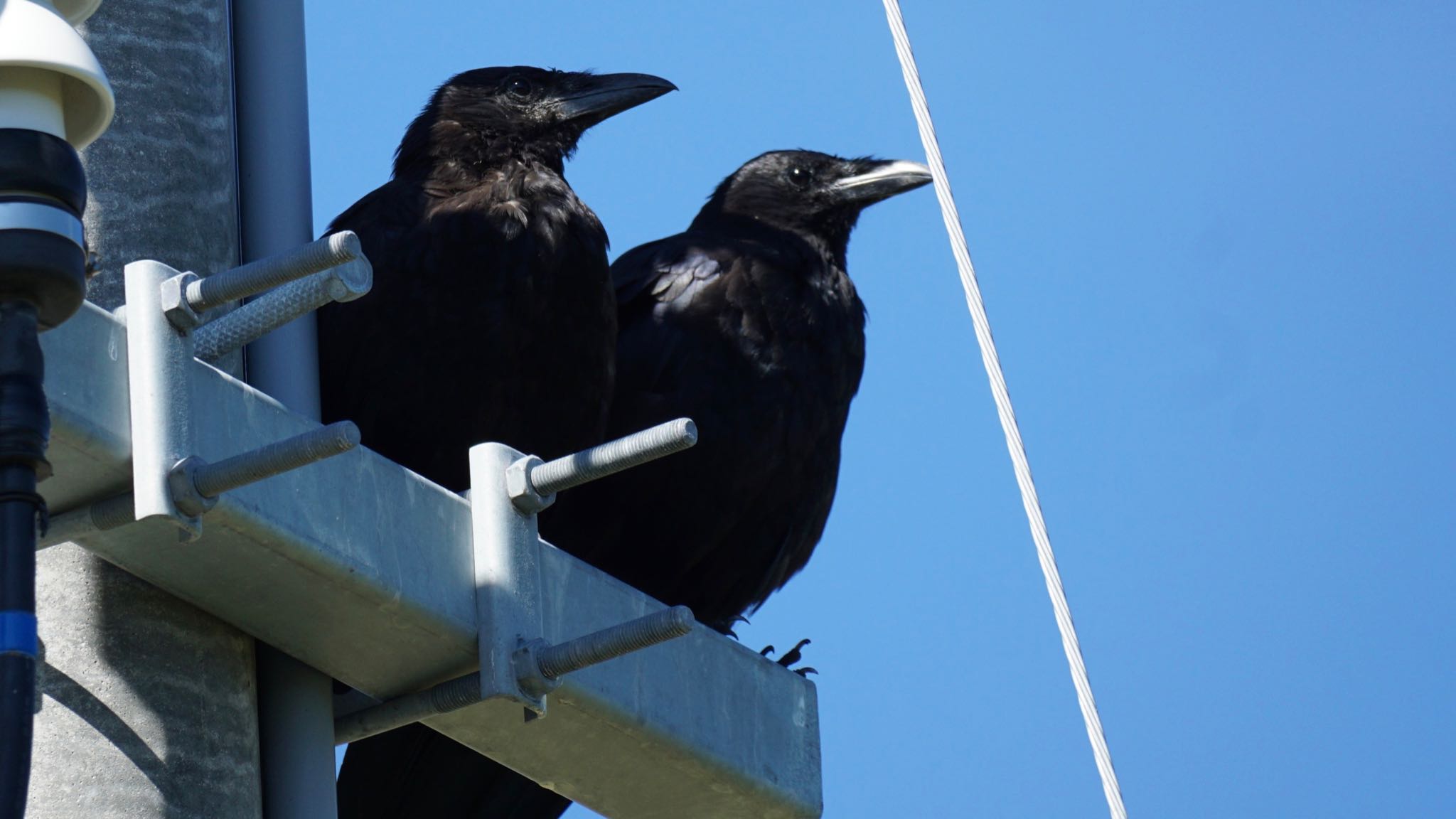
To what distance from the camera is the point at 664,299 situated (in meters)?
6.12

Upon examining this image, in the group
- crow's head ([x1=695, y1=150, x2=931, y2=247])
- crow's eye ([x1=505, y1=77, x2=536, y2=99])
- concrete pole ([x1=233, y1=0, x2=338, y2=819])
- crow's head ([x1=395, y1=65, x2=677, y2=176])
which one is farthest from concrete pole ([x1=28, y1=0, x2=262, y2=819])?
crow's head ([x1=695, y1=150, x2=931, y2=247])

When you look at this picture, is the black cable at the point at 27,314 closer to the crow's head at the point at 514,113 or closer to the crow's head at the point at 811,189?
the crow's head at the point at 514,113

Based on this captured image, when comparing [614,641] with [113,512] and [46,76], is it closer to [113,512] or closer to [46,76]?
[113,512]

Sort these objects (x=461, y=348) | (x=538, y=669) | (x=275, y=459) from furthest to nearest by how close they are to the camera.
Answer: (x=461, y=348) < (x=538, y=669) < (x=275, y=459)

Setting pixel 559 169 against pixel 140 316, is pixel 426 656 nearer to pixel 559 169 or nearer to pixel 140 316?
pixel 140 316

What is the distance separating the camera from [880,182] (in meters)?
7.12

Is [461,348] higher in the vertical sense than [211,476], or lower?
higher

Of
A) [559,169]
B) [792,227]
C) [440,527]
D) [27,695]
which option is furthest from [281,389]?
[792,227]

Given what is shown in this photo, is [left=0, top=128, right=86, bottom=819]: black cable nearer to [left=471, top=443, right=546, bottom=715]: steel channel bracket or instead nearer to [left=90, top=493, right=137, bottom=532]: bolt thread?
[left=90, top=493, right=137, bottom=532]: bolt thread

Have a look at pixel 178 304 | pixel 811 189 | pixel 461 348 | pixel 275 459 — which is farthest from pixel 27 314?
pixel 811 189

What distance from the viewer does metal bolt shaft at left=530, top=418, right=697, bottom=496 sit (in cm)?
292

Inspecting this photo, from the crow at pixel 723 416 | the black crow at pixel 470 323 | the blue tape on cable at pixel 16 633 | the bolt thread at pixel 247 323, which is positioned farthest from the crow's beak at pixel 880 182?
the blue tape on cable at pixel 16 633

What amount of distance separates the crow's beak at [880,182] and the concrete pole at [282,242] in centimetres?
334

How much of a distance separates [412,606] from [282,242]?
0.81 meters
